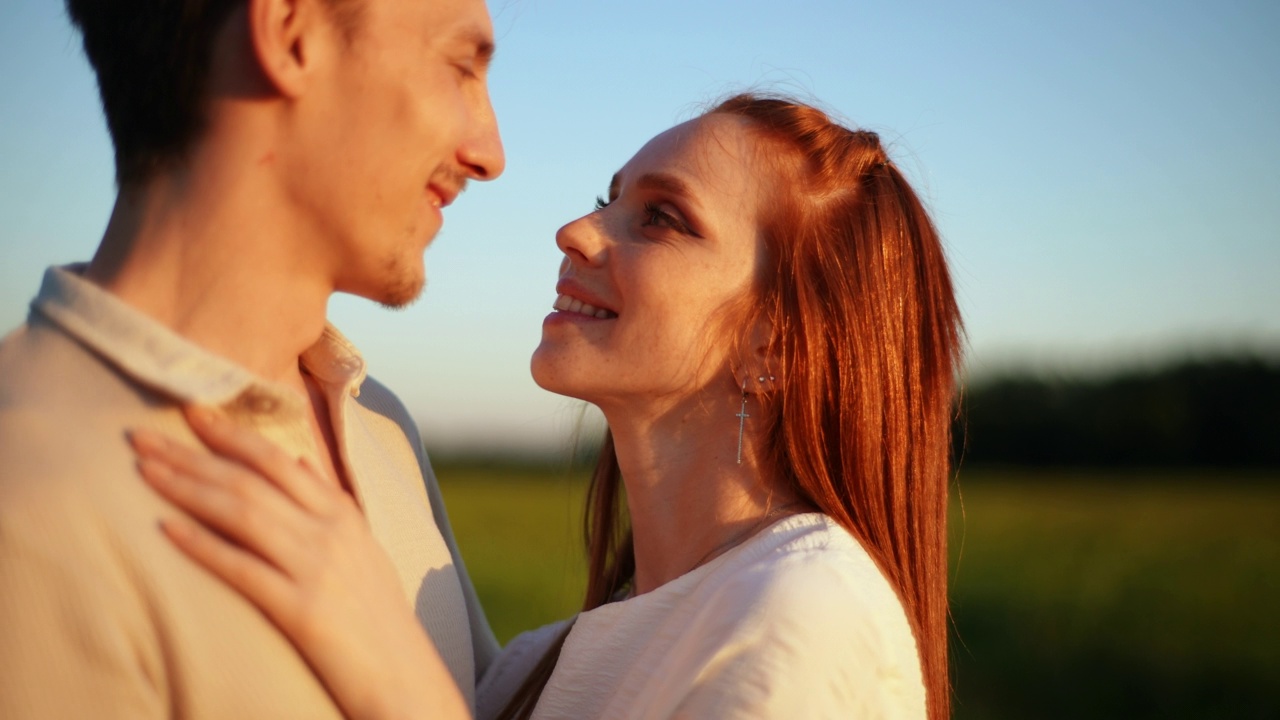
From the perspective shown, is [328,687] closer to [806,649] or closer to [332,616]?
[332,616]

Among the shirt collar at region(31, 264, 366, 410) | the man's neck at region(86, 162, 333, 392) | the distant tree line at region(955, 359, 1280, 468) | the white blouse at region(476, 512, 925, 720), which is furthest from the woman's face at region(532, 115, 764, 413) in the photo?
the distant tree line at region(955, 359, 1280, 468)

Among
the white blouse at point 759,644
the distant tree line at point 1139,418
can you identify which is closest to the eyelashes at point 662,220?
the white blouse at point 759,644

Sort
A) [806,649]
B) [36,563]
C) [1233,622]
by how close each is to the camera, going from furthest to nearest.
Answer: [1233,622] → [806,649] → [36,563]

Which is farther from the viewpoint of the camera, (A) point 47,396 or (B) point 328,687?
(B) point 328,687

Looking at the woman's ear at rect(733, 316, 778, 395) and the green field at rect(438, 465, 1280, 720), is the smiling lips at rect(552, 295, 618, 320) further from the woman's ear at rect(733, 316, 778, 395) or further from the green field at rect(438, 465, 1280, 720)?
the green field at rect(438, 465, 1280, 720)

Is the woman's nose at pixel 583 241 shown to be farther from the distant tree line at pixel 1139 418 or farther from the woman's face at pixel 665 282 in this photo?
the distant tree line at pixel 1139 418

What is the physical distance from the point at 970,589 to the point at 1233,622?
3.59m

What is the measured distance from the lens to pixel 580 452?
4.36 meters

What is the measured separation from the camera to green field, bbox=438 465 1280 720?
11.3m

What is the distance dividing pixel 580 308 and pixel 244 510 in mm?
1610

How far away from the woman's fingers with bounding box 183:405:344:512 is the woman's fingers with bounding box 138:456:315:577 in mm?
34

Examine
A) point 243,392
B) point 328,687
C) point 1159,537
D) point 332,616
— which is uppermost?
point 243,392

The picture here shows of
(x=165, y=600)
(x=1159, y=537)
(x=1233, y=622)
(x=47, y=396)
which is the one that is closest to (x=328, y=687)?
(x=165, y=600)

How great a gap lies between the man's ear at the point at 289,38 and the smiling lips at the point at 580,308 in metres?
1.39
